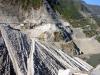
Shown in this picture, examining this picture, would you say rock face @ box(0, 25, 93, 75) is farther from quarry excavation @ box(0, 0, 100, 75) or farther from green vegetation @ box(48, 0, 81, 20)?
green vegetation @ box(48, 0, 81, 20)

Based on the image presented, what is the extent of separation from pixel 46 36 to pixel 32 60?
63.2ft

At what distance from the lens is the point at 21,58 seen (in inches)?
282

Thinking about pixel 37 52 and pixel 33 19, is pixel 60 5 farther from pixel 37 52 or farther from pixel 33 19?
pixel 37 52

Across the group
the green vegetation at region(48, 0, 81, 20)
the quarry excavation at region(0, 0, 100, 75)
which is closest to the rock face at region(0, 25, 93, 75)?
the quarry excavation at region(0, 0, 100, 75)

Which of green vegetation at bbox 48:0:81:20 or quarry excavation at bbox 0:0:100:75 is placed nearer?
quarry excavation at bbox 0:0:100:75

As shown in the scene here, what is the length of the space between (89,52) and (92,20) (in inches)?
332

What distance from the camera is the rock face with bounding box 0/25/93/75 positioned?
6426mm

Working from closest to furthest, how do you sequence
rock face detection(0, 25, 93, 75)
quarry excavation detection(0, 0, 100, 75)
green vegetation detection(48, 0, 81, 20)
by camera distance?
rock face detection(0, 25, 93, 75), quarry excavation detection(0, 0, 100, 75), green vegetation detection(48, 0, 81, 20)

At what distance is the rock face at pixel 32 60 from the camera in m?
6.43

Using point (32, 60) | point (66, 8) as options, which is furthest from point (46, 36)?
point (32, 60)

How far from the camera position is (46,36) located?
26172 mm

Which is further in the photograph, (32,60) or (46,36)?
(46,36)

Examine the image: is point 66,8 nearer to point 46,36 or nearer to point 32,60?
point 46,36

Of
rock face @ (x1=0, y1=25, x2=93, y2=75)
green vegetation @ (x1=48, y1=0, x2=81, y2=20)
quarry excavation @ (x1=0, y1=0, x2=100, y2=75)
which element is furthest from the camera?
Result: green vegetation @ (x1=48, y1=0, x2=81, y2=20)
